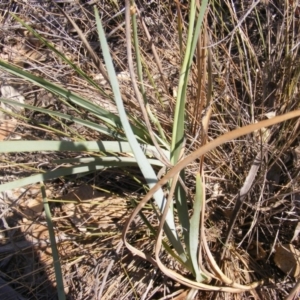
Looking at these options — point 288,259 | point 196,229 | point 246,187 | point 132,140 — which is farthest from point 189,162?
point 288,259

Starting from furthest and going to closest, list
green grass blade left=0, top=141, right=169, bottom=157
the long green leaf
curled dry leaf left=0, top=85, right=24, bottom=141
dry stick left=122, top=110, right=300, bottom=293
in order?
curled dry leaf left=0, top=85, right=24, bottom=141 < the long green leaf < green grass blade left=0, top=141, right=169, bottom=157 < dry stick left=122, top=110, right=300, bottom=293

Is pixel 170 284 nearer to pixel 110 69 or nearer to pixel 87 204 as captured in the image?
pixel 87 204

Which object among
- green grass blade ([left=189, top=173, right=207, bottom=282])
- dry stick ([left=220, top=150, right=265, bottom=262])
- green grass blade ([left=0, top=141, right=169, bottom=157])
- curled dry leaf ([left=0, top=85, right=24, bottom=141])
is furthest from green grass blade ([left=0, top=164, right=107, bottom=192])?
curled dry leaf ([left=0, top=85, right=24, bottom=141])

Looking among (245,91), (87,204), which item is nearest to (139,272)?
(87,204)

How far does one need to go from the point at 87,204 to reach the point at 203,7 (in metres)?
0.69

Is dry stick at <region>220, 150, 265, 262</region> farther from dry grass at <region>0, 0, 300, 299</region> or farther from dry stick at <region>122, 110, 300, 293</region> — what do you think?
dry stick at <region>122, 110, 300, 293</region>

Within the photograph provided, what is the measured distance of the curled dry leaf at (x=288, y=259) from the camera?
0.97 meters

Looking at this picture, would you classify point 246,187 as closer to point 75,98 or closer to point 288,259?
point 288,259

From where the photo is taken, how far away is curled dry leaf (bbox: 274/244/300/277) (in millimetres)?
972

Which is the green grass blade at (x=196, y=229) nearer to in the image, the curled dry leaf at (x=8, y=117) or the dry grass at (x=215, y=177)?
the dry grass at (x=215, y=177)

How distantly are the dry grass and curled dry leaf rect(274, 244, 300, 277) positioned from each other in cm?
2

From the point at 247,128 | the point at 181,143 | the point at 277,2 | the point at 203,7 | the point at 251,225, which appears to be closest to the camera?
the point at 247,128

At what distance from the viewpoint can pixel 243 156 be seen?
3.52 feet

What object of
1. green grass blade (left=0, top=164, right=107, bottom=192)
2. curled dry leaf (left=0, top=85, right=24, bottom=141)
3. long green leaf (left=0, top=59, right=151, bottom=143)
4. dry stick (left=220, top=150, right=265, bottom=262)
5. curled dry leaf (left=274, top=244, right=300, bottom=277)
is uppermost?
long green leaf (left=0, top=59, right=151, bottom=143)
